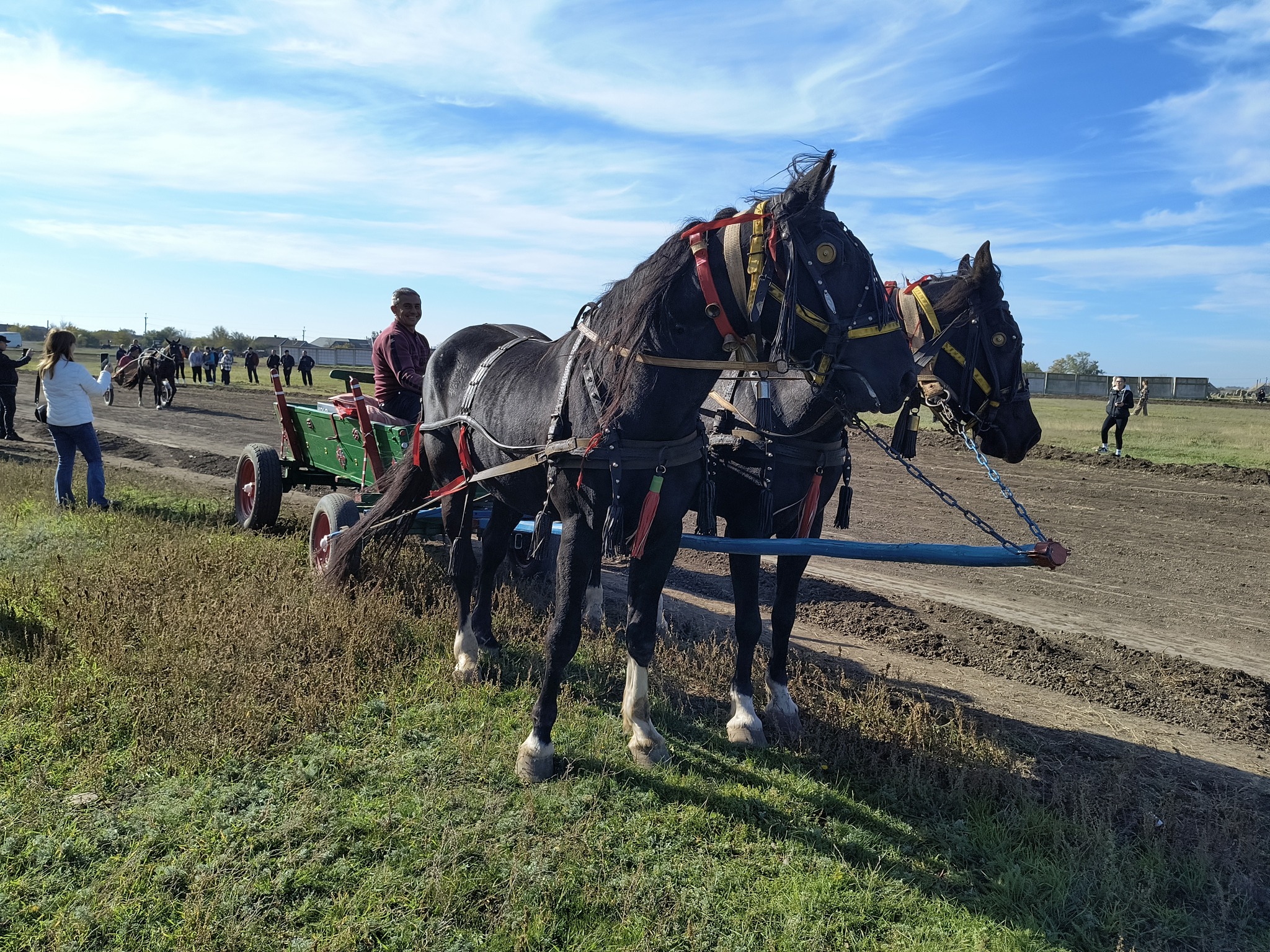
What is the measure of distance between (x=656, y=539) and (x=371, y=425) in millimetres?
3833

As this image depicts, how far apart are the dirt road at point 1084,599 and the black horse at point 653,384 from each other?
111 inches

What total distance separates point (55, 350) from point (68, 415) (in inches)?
29.4

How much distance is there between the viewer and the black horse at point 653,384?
11.2ft

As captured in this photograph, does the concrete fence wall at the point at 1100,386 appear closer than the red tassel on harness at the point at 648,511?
No

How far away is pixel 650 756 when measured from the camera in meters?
4.12

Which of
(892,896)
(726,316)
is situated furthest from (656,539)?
(892,896)

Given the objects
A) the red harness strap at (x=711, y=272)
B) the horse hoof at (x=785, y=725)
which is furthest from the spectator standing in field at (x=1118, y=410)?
the red harness strap at (x=711, y=272)

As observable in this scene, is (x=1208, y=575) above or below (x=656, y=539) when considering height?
below

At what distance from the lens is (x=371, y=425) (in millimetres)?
6871

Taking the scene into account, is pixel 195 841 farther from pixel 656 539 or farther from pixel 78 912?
pixel 656 539

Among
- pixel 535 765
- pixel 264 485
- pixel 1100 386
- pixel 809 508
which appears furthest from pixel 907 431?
pixel 1100 386

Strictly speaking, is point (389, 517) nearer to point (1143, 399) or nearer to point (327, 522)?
point (327, 522)

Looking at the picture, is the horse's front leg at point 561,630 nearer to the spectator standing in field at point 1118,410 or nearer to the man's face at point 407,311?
the man's face at point 407,311

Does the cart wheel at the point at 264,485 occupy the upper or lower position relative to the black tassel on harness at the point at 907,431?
lower
